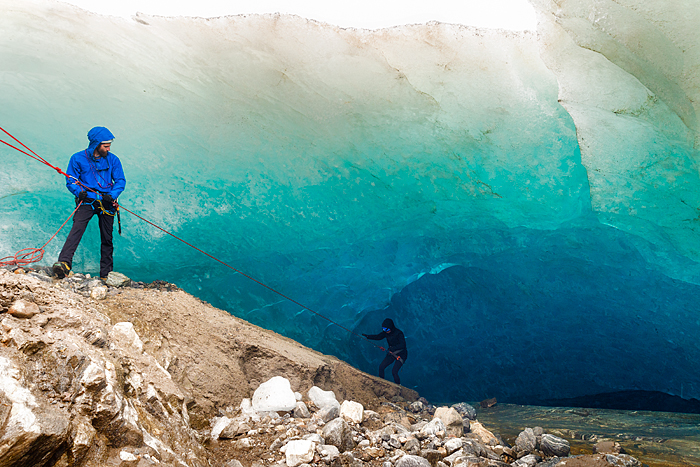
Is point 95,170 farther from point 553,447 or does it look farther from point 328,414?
point 553,447

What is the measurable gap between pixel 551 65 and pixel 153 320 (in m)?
4.69

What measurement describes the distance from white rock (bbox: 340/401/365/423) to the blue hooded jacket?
257cm

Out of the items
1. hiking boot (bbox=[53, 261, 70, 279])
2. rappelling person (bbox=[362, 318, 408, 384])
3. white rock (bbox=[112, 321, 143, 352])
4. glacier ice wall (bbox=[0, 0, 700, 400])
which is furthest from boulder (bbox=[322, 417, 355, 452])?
rappelling person (bbox=[362, 318, 408, 384])

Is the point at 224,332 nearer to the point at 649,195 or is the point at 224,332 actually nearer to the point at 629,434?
the point at 629,434

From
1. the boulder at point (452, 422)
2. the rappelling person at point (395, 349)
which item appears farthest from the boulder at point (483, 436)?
the rappelling person at point (395, 349)

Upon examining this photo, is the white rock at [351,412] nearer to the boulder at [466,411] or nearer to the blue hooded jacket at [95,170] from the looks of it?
the boulder at [466,411]

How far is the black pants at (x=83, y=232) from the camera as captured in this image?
3.36 meters

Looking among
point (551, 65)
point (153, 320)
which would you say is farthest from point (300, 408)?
point (551, 65)

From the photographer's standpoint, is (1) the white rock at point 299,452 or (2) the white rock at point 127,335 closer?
(1) the white rock at point 299,452

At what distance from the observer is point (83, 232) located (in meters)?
3.46

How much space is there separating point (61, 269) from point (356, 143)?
3.20 metres

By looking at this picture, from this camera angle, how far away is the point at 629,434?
3711mm

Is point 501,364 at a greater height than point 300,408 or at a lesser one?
lesser

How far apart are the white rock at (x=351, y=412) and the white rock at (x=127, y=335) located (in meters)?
1.36
